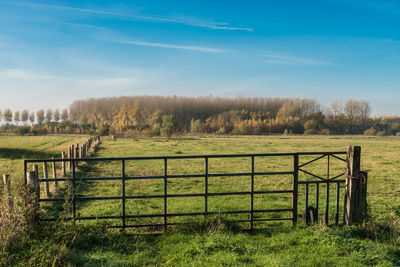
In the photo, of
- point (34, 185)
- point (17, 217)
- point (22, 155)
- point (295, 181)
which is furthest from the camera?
point (22, 155)

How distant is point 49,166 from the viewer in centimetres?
2008

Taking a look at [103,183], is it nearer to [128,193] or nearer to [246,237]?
[128,193]

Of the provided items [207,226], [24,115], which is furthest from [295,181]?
[24,115]

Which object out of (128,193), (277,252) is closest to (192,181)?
(128,193)

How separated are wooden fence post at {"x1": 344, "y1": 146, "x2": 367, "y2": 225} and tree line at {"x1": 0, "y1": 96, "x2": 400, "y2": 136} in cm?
9162

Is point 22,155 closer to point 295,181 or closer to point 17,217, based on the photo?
point 17,217

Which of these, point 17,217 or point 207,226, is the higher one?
point 17,217

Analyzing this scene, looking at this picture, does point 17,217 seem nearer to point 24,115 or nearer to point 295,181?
point 295,181

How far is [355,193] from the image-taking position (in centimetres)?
741

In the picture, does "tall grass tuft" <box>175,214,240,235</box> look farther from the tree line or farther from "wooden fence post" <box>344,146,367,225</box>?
the tree line

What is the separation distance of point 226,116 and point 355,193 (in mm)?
126419

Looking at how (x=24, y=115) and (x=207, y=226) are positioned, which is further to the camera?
(x=24, y=115)

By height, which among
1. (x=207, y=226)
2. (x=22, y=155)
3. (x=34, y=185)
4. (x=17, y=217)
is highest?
(x=34, y=185)

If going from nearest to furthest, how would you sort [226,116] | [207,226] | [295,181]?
[207,226], [295,181], [226,116]
